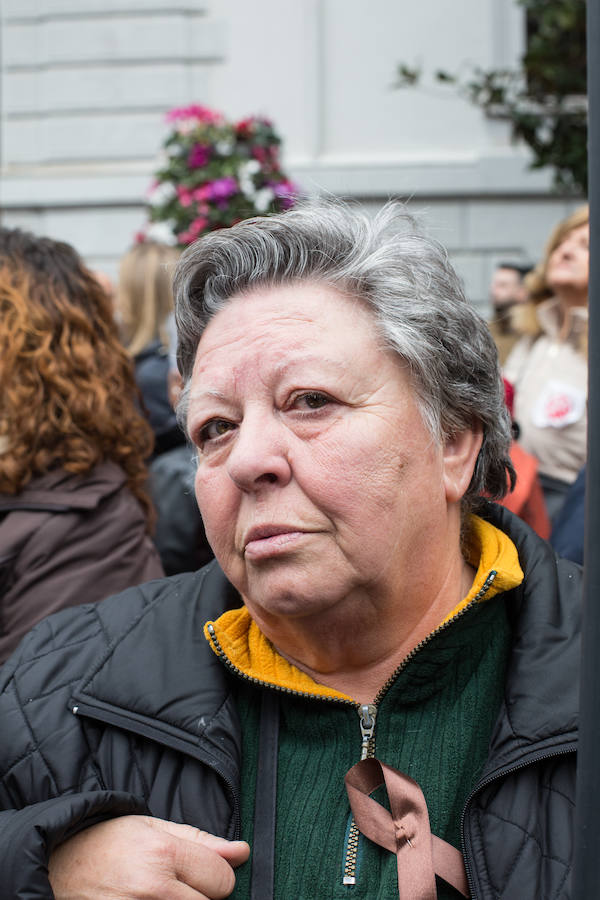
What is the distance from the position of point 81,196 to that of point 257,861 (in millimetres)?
8939

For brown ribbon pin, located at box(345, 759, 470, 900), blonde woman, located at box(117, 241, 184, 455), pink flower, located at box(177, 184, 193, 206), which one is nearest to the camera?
brown ribbon pin, located at box(345, 759, 470, 900)

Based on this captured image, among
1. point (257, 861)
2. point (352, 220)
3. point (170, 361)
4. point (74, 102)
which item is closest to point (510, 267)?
point (170, 361)

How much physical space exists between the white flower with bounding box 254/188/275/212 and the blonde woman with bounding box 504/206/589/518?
1902mm

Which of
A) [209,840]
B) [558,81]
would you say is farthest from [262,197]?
[209,840]

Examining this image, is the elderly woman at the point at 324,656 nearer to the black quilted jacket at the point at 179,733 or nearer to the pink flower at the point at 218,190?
the black quilted jacket at the point at 179,733

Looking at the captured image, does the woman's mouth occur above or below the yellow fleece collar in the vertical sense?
above

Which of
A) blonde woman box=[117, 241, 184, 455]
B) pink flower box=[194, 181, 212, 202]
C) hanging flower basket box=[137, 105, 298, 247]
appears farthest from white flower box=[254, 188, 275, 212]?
blonde woman box=[117, 241, 184, 455]

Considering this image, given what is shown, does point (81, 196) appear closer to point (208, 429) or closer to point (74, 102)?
point (74, 102)

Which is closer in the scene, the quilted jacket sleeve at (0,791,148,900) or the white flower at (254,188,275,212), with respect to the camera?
the quilted jacket sleeve at (0,791,148,900)

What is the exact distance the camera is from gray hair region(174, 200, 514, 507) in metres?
1.68

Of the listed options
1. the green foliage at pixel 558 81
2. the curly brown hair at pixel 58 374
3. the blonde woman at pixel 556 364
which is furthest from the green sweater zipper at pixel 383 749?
the green foliage at pixel 558 81

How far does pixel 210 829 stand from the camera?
1597 millimetres

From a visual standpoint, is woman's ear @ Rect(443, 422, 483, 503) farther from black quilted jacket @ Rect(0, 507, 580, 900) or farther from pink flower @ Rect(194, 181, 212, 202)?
pink flower @ Rect(194, 181, 212, 202)

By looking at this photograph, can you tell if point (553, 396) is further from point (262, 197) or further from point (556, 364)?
point (262, 197)
